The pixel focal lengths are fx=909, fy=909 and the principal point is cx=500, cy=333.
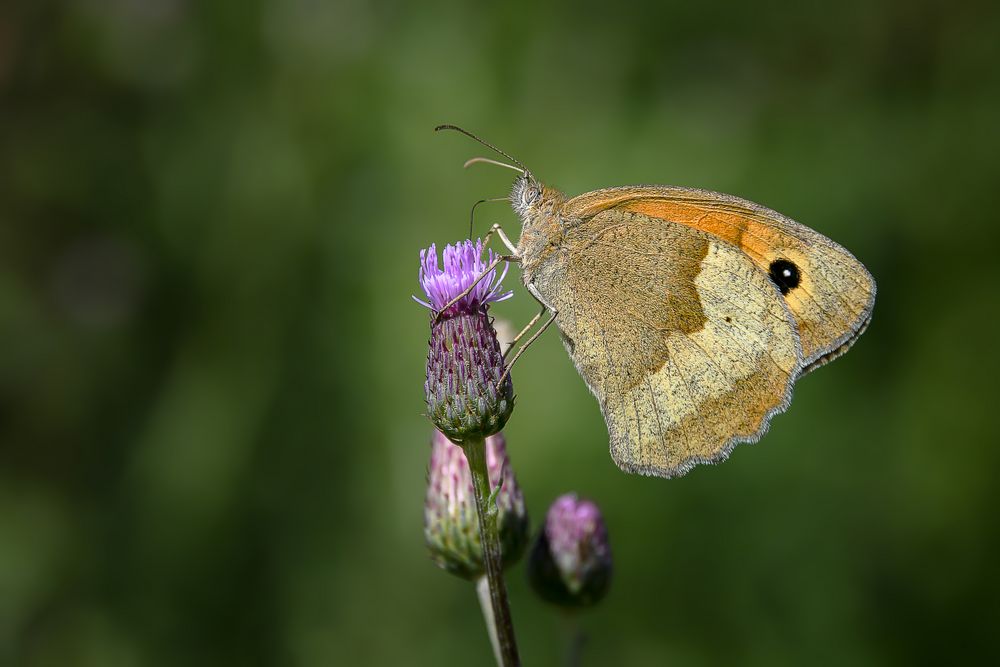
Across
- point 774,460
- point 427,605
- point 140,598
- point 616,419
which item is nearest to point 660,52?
point 774,460

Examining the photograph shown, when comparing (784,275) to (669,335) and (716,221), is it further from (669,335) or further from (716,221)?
(669,335)

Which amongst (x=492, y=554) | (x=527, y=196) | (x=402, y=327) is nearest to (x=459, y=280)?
(x=527, y=196)

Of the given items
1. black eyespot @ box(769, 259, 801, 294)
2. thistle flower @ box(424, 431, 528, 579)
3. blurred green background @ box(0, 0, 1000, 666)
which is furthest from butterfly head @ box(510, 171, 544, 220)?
blurred green background @ box(0, 0, 1000, 666)

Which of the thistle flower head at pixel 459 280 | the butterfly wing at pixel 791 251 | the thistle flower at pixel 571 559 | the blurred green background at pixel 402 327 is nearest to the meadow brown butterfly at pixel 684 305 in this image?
the butterfly wing at pixel 791 251

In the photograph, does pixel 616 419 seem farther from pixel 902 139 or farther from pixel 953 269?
pixel 902 139

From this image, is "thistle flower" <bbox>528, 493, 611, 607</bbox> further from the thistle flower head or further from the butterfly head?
the butterfly head

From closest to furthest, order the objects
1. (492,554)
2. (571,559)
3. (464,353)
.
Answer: (492,554) < (464,353) < (571,559)

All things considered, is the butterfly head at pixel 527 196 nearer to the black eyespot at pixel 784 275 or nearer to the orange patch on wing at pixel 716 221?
the orange patch on wing at pixel 716 221
